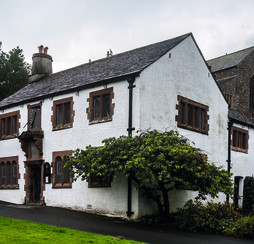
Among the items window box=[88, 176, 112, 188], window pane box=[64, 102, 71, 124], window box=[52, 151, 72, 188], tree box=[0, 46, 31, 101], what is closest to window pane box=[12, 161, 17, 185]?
window box=[52, 151, 72, 188]

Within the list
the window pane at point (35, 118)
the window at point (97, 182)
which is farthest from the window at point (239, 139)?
the window pane at point (35, 118)

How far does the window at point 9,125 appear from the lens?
26655mm

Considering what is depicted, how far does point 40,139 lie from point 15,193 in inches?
161

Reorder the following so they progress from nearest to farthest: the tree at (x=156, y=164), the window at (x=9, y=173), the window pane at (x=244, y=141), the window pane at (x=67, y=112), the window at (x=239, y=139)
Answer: the tree at (x=156, y=164) < the window pane at (x=67, y=112) < the window at (x=9, y=173) < the window at (x=239, y=139) < the window pane at (x=244, y=141)

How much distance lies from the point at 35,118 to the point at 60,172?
13.1 ft

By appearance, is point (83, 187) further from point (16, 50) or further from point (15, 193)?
point (16, 50)

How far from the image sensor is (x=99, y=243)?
11.6m

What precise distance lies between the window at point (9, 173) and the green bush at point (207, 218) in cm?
1182

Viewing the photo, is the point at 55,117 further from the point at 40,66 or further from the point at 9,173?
the point at 40,66

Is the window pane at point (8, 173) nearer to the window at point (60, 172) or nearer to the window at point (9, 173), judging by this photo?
the window at point (9, 173)

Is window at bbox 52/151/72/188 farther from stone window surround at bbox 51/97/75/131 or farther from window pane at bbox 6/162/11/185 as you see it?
window pane at bbox 6/162/11/185

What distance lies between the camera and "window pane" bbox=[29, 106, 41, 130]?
2497 cm

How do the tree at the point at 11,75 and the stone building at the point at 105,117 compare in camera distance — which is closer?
the stone building at the point at 105,117

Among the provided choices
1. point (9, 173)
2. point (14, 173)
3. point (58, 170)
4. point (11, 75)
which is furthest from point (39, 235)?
point (11, 75)
